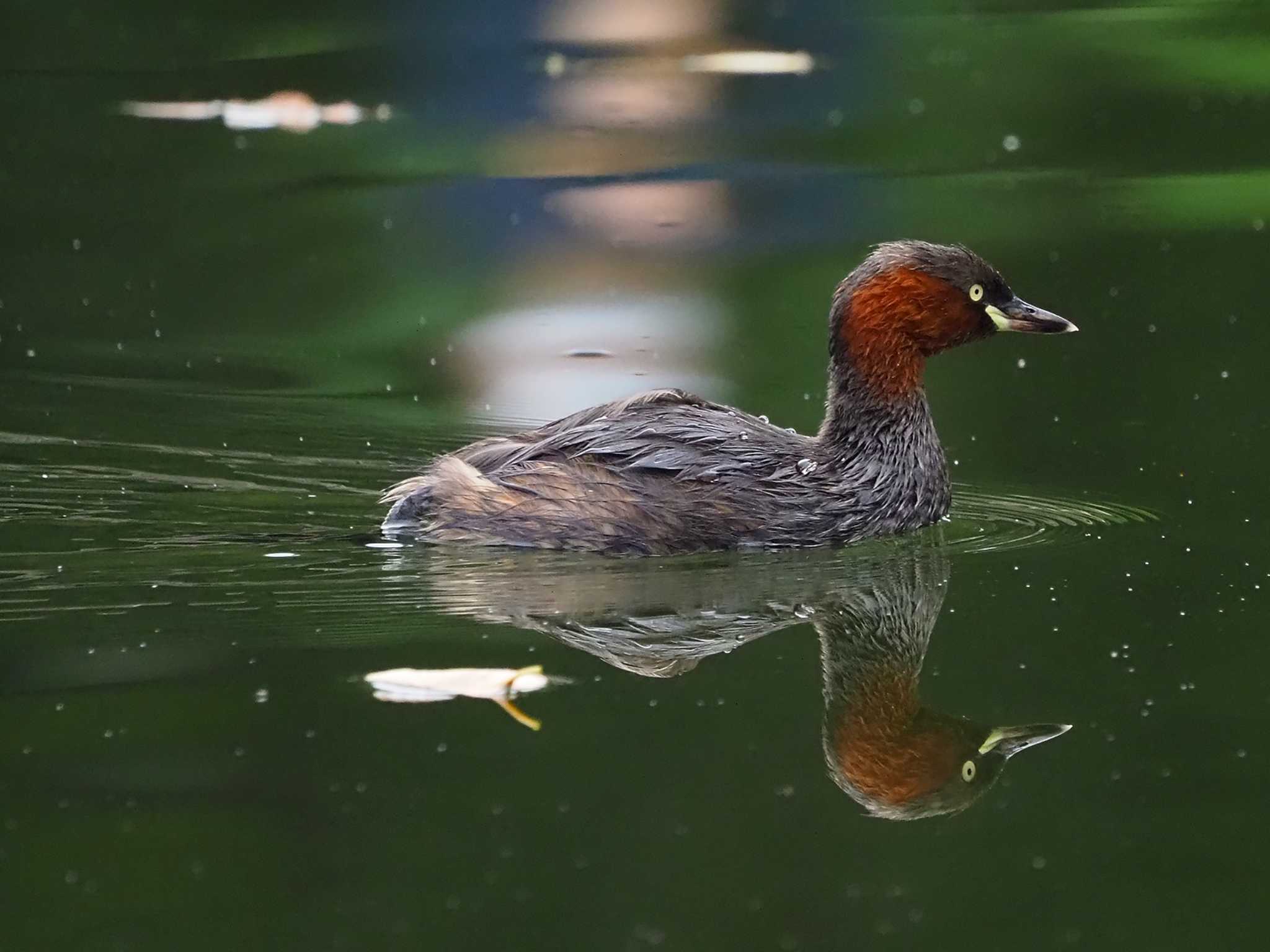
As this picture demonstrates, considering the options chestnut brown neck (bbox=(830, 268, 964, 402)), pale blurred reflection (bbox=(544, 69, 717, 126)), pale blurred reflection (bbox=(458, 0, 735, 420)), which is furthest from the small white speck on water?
chestnut brown neck (bbox=(830, 268, 964, 402))

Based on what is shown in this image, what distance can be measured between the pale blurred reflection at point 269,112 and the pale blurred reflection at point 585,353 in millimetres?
3890

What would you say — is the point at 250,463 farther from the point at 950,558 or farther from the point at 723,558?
the point at 950,558

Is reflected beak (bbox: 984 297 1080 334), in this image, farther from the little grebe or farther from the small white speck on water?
the small white speck on water

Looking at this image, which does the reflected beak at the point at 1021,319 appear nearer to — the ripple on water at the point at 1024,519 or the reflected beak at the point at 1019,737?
the ripple on water at the point at 1024,519

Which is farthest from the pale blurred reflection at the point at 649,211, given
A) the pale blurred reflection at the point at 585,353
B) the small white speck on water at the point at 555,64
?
the small white speck on water at the point at 555,64

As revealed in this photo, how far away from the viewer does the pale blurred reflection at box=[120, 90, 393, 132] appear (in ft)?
50.3

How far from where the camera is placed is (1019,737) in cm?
602

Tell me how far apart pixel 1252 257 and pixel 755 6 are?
21.6ft

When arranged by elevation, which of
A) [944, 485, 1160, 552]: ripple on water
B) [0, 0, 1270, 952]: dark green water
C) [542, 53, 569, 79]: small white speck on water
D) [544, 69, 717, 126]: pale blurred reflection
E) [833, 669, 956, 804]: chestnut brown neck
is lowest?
[833, 669, 956, 804]: chestnut brown neck

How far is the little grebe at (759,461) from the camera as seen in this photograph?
8.06m

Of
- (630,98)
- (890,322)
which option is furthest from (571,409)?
(630,98)

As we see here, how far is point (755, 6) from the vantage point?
17469mm

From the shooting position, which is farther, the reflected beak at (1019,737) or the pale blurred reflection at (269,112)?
the pale blurred reflection at (269,112)

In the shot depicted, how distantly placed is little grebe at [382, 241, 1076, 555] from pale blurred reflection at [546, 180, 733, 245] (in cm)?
457
